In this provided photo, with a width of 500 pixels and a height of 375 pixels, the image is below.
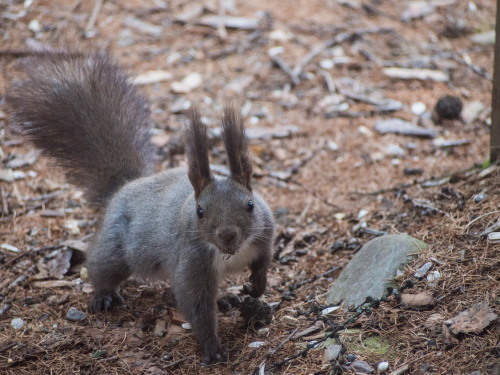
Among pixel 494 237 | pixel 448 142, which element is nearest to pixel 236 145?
pixel 494 237

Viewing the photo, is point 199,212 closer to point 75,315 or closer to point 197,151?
point 197,151

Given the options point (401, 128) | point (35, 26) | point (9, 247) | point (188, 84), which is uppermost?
point (35, 26)

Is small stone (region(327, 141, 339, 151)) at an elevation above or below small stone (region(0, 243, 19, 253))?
above

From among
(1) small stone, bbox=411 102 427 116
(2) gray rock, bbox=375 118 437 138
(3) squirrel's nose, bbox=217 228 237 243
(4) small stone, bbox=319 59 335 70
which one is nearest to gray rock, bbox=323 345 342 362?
(3) squirrel's nose, bbox=217 228 237 243

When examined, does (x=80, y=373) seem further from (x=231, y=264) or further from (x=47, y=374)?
(x=231, y=264)

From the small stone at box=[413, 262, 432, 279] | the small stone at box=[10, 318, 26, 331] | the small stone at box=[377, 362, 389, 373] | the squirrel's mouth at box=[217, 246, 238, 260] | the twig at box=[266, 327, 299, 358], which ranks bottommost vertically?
the small stone at box=[10, 318, 26, 331]

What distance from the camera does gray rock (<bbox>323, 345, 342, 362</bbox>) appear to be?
124 inches

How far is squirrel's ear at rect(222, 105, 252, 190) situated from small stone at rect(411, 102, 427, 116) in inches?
145

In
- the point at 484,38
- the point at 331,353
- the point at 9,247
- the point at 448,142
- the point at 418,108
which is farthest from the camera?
the point at 484,38

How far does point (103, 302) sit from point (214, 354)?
3.62 ft

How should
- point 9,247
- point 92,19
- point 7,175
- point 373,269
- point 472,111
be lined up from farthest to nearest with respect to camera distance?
point 92,19, point 472,111, point 7,175, point 9,247, point 373,269

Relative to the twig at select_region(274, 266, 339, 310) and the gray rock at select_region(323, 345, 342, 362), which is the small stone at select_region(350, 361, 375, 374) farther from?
the twig at select_region(274, 266, 339, 310)

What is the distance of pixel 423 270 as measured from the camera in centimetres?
349

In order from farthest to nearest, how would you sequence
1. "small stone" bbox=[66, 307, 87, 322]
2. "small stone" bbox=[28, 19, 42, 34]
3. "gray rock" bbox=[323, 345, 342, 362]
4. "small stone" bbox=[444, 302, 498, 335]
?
"small stone" bbox=[28, 19, 42, 34] < "small stone" bbox=[66, 307, 87, 322] < "gray rock" bbox=[323, 345, 342, 362] < "small stone" bbox=[444, 302, 498, 335]
